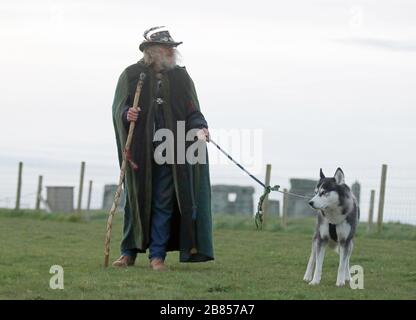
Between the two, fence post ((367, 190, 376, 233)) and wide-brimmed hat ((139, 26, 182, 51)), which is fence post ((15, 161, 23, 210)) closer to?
fence post ((367, 190, 376, 233))

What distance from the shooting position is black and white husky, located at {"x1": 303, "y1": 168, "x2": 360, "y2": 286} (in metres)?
10.7

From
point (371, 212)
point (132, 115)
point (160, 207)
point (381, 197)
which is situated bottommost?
point (160, 207)

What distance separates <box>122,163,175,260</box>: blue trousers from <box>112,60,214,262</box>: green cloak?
9 centimetres

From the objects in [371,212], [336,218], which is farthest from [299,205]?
[336,218]

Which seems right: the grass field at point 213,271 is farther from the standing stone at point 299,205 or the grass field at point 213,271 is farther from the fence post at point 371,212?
the standing stone at point 299,205

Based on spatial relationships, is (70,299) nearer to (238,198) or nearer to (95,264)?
(95,264)

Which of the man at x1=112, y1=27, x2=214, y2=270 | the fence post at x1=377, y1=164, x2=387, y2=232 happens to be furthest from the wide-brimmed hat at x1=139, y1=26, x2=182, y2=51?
the fence post at x1=377, y1=164, x2=387, y2=232

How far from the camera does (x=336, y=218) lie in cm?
1075

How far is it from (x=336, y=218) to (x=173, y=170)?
2015mm

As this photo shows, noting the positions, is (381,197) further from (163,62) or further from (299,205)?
(299,205)

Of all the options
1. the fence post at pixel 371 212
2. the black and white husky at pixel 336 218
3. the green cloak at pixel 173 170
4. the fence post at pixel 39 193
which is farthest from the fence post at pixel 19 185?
the black and white husky at pixel 336 218

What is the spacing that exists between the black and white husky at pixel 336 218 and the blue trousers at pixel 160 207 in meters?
1.84

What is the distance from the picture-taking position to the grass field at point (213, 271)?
964 cm

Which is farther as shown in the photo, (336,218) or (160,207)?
(160,207)
